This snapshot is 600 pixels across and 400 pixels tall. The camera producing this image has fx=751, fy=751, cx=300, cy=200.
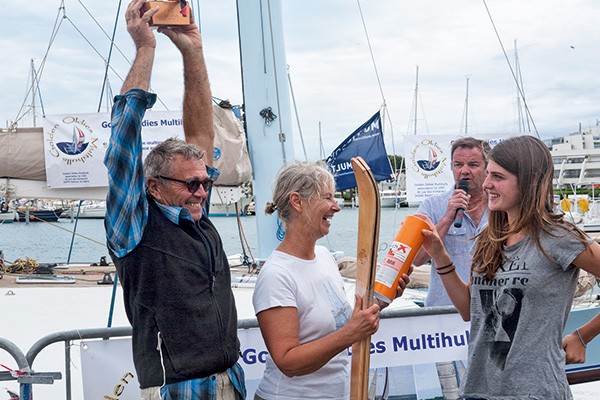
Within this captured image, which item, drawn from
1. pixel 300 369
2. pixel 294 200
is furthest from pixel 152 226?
pixel 300 369

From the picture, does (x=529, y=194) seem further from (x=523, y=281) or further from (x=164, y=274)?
(x=164, y=274)

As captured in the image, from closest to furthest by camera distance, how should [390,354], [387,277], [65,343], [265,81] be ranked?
1. [387,277]
2. [65,343]
3. [390,354]
4. [265,81]

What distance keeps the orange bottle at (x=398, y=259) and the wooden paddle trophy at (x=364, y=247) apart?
0.05m

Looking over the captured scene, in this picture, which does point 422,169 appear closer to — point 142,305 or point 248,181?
point 248,181

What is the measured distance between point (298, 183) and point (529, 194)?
0.85 m

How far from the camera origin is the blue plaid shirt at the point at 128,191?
2.58 m

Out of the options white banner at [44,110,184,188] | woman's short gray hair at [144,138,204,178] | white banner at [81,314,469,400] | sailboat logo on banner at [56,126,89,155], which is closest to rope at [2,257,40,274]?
white banner at [44,110,184,188]

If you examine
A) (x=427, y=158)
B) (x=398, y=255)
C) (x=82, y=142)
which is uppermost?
(x=82, y=142)

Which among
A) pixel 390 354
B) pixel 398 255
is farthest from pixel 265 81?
pixel 398 255

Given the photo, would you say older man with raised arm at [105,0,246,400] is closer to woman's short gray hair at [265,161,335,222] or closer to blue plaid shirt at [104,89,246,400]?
blue plaid shirt at [104,89,246,400]

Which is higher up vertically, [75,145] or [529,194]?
[75,145]

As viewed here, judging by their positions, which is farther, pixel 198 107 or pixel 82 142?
pixel 82 142

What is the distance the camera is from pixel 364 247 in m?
2.91

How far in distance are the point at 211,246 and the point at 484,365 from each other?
107 centimetres
